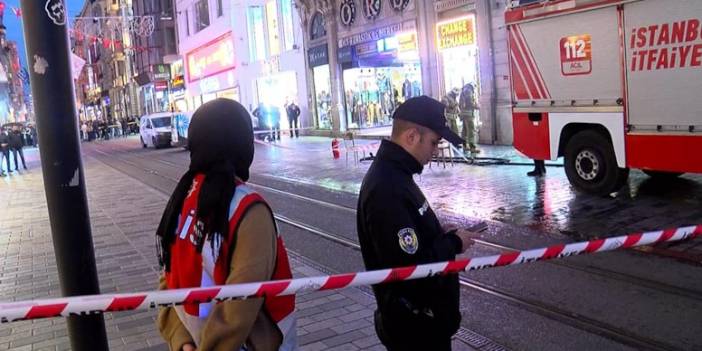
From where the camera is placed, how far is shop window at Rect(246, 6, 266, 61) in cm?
3716

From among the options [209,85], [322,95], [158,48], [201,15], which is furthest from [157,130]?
[158,48]

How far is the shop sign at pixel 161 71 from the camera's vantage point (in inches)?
2318

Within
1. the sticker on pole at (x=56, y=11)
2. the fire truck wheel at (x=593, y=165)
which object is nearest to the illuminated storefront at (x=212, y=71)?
the fire truck wheel at (x=593, y=165)

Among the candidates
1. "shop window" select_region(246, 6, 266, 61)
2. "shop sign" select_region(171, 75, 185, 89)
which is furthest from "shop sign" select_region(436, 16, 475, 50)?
"shop sign" select_region(171, 75, 185, 89)

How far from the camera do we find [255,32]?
3772 centimetres

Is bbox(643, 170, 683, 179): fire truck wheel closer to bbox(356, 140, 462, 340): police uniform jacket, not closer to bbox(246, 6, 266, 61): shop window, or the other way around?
bbox(356, 140, 462, 340): police uniform jacket

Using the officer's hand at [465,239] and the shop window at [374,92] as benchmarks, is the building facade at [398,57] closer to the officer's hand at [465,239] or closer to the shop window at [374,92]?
the shop window at [374,92]

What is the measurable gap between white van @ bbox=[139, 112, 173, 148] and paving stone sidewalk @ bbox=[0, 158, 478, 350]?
732 inches

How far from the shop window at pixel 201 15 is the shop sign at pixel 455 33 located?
86.7ft

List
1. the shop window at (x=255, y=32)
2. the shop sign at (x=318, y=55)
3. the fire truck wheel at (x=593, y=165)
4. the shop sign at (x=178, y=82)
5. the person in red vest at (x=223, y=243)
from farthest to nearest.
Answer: the shop sign at (x=178, y=82), the shop window at (x=255, y=32), the shop sign at (x=318, y=55), the fire truck wheel at (x=593, y=165), the person in red vest at (x=223, y=243)

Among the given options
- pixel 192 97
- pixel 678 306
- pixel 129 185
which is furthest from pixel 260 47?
pixel 678 306

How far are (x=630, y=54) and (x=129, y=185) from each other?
12.4 meters

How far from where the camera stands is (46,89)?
3.34 meters

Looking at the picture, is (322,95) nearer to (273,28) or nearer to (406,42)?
(273,28)
